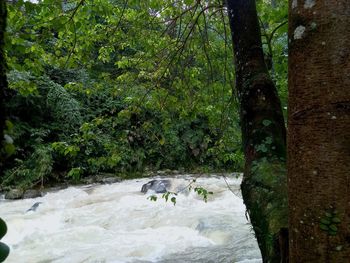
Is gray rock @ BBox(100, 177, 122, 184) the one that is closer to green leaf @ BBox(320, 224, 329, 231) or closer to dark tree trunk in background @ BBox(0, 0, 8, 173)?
green leaf @ BBox(320, 224, 329, 231)

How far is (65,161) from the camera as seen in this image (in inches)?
500

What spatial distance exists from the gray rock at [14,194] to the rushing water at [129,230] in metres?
0.37

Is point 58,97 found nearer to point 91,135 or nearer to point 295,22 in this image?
point 91,135

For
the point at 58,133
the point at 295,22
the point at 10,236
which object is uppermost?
the point at 295,22

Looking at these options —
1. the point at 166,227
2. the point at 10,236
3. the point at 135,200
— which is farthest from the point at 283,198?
the point at 135,200

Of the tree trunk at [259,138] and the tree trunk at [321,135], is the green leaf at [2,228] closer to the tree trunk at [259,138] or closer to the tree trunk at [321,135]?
the tree trunk at [321,135]

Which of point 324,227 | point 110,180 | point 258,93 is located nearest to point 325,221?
point 324,227

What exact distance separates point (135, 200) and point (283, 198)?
23.3ft

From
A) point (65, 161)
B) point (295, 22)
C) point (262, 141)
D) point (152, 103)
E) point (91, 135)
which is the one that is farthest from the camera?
point (65, 161)

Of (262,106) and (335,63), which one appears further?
(262,106)

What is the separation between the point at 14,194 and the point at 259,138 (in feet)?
29.4

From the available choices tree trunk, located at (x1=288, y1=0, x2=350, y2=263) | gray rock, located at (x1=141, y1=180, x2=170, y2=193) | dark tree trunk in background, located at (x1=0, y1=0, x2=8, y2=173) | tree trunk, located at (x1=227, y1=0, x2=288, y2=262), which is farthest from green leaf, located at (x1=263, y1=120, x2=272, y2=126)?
gray rock, located at (x1=141, y1=180, x2=170, y2=193)

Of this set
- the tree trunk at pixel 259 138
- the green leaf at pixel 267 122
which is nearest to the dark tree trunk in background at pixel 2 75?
the tree trunk at pixel 259 138

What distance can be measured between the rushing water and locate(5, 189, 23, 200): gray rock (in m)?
0.37
